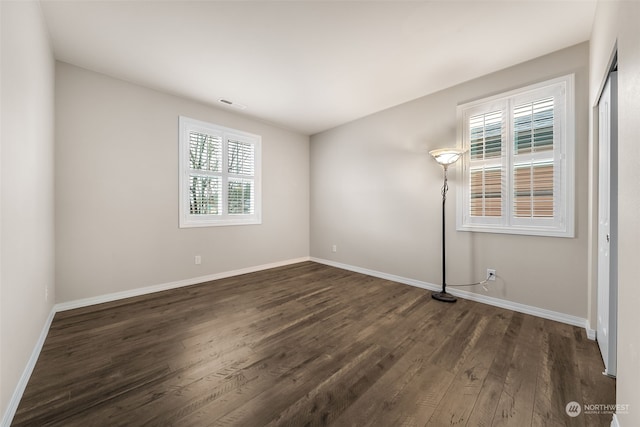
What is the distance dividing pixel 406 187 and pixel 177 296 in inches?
138

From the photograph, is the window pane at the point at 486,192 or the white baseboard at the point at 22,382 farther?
the window pane at the point at 486,192

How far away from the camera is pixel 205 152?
12.2 feet

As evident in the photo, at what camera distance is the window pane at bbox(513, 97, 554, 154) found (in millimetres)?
2443

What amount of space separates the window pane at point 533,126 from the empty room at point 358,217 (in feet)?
0.07

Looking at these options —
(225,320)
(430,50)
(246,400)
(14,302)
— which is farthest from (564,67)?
(14,302)

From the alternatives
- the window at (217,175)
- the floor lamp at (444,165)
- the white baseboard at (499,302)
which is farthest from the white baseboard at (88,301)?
the floor lamp at (444,165)

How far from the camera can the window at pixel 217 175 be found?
3.52m

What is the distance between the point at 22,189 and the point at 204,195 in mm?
2194

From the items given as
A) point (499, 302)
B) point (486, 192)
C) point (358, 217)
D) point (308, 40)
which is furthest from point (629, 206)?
point (358, 217)

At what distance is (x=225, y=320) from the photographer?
2.41 m

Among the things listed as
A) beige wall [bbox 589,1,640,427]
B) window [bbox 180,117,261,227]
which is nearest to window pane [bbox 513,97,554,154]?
beige wall [bbox 589,1,640,427]

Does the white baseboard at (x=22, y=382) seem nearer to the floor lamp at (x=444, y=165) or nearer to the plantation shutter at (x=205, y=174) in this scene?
the plantation shutter at (x=205, y=174)

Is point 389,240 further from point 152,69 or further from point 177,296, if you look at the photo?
point 152,69

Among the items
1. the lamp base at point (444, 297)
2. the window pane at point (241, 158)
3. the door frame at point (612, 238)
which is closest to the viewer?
the door frame at point (612, 238)
